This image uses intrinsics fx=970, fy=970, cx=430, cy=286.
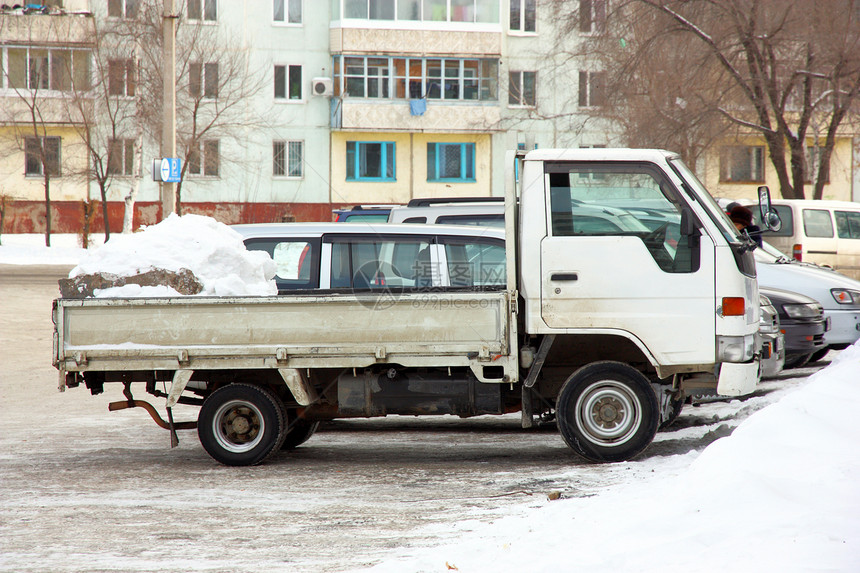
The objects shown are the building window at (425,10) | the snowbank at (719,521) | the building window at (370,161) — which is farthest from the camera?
the building window at (370,161)

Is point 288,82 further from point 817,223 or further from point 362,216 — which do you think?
point 362,216

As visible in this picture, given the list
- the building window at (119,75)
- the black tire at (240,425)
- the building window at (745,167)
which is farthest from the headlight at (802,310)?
the building window at (745,167)

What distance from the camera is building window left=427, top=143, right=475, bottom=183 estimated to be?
4272 centimetres

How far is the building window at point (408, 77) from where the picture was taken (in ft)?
135

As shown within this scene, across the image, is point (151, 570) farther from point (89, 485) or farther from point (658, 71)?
point (658, 71)

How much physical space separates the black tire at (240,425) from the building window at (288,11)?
36032 millimetres

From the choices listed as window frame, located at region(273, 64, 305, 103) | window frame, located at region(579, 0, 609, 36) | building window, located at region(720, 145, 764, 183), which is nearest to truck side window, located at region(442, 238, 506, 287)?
window frame, located at region(579, 0, 609, 36)

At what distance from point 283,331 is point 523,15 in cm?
3804

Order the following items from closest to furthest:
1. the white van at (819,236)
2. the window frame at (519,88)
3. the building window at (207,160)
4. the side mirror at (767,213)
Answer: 1. the side mirror at (767,213)
2. the white van at (819,236)
3. the building window at (207,160)
4. the window frame at (519,88)

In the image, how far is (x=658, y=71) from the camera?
2477 cm

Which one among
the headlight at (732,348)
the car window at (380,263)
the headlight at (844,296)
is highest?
the car window at (380,263)

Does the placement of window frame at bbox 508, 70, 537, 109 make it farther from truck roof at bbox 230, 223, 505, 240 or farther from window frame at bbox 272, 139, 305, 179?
truck roof at bbox 230, 223, 505, 240

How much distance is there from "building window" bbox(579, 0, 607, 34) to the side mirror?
16.6m

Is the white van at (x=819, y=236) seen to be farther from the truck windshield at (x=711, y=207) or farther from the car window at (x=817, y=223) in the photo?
the truck windshield at (x=711, y=207)
